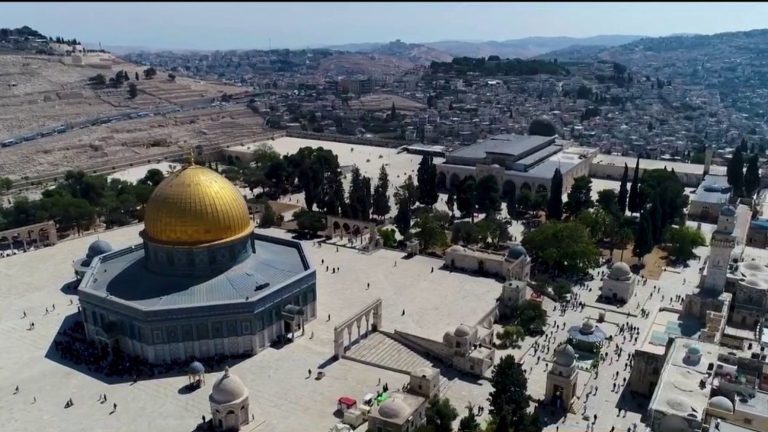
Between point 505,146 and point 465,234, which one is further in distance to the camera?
point 505,146

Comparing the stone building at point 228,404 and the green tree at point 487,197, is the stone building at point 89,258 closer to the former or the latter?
the stone building at point 228,404

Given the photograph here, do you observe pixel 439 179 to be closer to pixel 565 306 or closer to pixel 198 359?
pixel 565 306

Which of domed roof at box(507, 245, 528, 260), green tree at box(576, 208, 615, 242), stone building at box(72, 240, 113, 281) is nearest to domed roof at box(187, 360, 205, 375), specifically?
stone building at box(72, 240, 113, 281)

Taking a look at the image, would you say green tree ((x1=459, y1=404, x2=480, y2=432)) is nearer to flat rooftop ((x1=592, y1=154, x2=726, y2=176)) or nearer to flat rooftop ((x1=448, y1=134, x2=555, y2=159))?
flat rooftop ((x1=448, y1=134, x2=555, y2=159))

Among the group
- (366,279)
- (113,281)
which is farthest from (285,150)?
(113,281)

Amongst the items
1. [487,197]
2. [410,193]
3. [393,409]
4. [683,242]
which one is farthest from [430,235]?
[393,409]

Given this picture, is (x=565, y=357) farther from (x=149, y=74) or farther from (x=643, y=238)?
(x=149, y=74)
